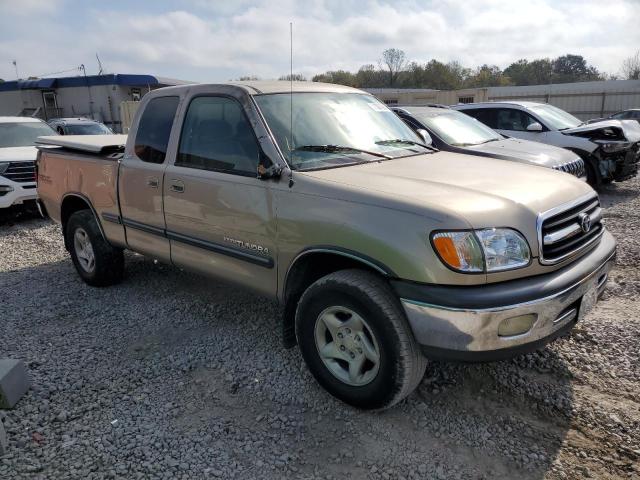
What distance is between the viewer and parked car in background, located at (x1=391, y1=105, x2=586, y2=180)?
6.95 m

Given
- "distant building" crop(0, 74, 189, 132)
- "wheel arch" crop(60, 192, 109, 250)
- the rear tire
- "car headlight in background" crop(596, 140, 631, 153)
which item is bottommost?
the rear tire

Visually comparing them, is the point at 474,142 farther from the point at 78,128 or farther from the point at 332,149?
the point at 78,128

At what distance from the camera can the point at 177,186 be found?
3859 millimetres

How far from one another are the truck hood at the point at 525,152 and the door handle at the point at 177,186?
172 inches

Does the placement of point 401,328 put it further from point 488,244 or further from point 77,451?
point 77,451

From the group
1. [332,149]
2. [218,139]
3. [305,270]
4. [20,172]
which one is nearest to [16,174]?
[20,172]

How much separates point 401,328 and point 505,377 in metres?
1.11

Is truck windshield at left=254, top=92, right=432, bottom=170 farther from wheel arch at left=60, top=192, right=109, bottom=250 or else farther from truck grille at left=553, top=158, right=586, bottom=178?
truck grille at left=553, top=158, right=586, bottom=178

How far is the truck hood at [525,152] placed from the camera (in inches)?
269

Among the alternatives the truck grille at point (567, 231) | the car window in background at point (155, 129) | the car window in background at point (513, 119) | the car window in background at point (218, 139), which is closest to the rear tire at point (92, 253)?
the car window in background at point (155, 129)

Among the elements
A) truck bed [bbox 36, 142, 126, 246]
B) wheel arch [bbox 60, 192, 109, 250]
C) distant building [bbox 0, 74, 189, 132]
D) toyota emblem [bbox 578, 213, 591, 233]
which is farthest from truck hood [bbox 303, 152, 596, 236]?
distant building [bbox 0, 74, 189, 132]

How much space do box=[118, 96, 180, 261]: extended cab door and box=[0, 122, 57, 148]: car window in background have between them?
6184 millimetres

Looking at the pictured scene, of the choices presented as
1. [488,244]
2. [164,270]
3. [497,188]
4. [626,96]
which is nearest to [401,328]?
[488,244]

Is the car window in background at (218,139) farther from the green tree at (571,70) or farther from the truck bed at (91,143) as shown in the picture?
the green tree at (571,70)
